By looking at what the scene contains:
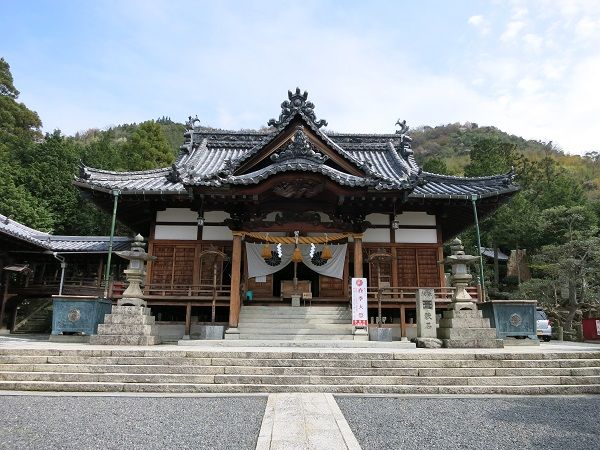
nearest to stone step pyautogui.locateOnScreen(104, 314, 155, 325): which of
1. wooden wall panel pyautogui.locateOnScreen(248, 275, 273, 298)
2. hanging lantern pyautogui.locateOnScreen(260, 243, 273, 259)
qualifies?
hanging lantern pyautogui.locateOnScreen(260, 243, 273, 259)

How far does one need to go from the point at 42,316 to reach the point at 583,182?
74826mm

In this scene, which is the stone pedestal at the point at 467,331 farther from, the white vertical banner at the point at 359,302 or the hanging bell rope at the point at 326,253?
the hanging bell rope at the point at 326,253

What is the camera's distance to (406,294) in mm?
14781

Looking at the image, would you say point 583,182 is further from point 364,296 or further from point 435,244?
point 364,296

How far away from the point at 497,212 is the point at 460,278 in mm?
27542

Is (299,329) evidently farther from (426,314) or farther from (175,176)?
(175,176)

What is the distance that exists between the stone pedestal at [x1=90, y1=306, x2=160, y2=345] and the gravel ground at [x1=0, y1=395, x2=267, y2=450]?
382 cm

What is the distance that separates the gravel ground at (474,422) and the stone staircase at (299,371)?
2.13 feet

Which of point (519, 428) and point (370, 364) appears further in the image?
point (370, 364)

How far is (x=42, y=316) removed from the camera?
23.6 m

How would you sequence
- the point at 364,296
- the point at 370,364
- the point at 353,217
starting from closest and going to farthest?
1. the point at 370,364
2. the point at 364,296
3. the point at 353,217

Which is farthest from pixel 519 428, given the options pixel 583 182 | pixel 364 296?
pixel 583 182

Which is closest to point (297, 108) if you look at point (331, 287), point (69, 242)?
point (331, 287)

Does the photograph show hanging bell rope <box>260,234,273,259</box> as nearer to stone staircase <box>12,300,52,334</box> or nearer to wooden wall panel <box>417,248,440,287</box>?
wooden wall panel <box>417,248,440,287</box>
